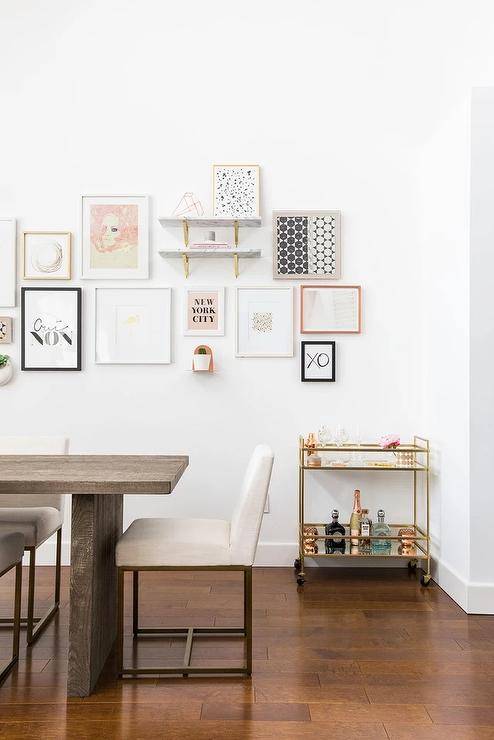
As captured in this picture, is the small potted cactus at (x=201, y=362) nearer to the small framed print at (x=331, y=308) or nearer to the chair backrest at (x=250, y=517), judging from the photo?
the small framed print at (x=331, y=308)

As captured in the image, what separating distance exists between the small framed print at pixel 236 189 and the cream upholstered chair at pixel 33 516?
161 cm

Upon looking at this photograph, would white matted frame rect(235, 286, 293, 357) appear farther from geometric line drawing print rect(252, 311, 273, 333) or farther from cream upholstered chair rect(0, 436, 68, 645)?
cream upholstered chair rect(0, 436, 68, 645)

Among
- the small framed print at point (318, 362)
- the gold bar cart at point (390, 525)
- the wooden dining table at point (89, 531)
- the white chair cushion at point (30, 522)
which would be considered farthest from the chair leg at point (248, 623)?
the small framed print at point (318, 362)

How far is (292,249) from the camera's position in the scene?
3693mm

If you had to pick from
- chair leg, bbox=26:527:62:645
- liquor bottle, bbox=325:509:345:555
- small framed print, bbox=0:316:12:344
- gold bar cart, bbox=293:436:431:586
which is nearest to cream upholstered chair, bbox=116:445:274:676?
chair leg, bbox=26:527:62:645

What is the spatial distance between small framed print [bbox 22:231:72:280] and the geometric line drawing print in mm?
1108

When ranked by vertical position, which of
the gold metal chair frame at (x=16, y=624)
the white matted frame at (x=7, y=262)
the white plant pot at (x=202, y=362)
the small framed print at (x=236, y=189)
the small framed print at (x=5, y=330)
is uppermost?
the small framed print at (x=236, y=189)

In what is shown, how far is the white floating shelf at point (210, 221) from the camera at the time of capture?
3525mm

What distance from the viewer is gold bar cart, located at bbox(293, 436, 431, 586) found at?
340 centimetres

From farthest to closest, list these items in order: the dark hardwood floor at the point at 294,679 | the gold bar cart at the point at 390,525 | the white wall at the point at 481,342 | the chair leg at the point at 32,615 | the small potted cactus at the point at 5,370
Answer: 1. the small potted cactus at the point at 5,370
2. the gold bar cart at the point at 390,525
3. the white wall at the point at 481,342
4. the chair leg at the point at 32,615
5. the dark hardwood floor at the point at 294,679

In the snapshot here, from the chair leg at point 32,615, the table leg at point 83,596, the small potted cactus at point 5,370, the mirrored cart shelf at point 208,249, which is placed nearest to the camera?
the table leg at point 83,596

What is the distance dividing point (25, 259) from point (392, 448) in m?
2.35

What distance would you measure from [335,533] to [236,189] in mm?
2035

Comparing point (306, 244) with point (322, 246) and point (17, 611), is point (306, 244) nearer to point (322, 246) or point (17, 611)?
point (322, 246)
